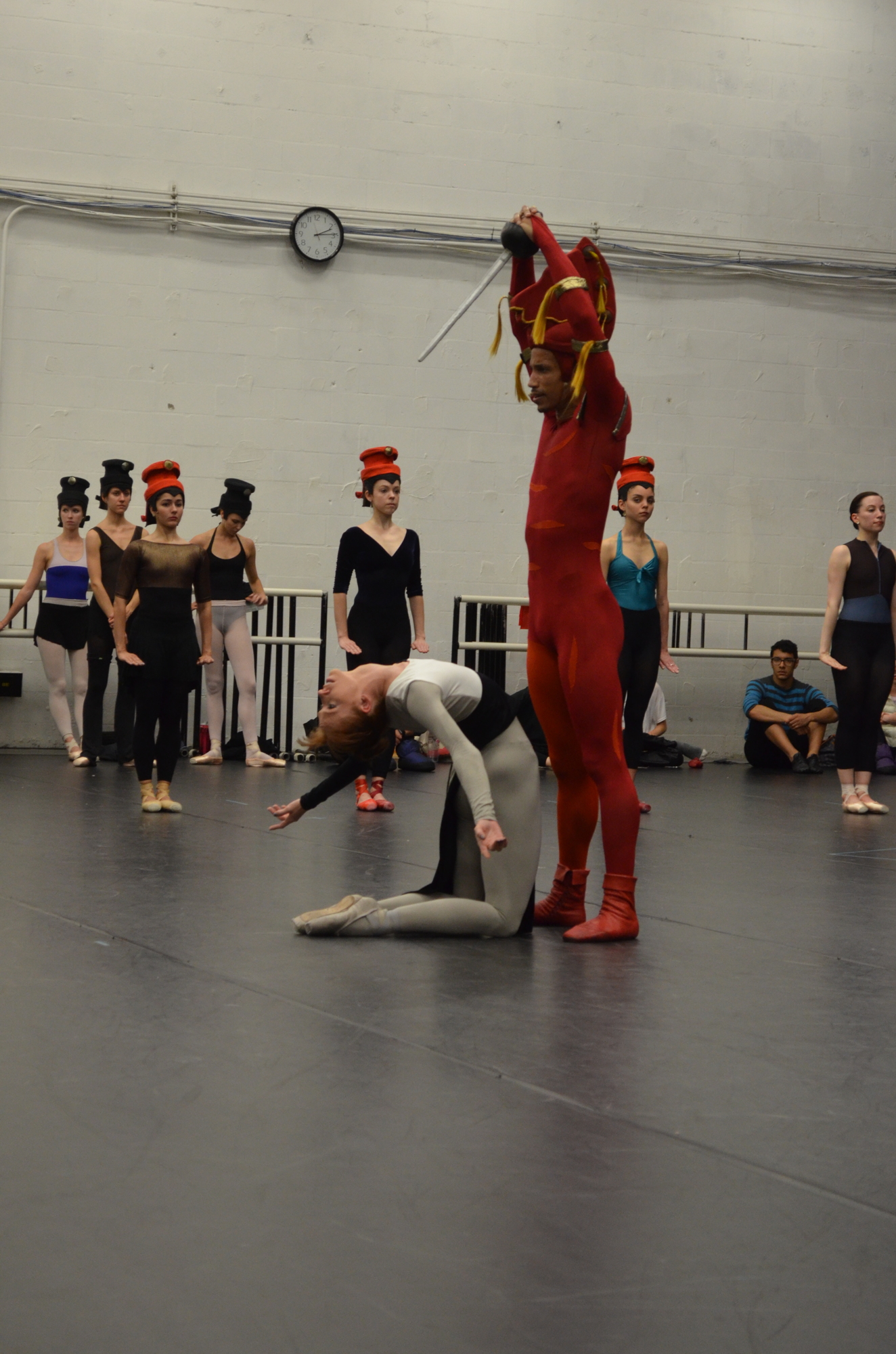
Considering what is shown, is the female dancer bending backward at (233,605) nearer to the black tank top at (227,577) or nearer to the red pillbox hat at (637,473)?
the black tank top at (227,577)

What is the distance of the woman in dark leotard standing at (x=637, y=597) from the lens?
5840mm

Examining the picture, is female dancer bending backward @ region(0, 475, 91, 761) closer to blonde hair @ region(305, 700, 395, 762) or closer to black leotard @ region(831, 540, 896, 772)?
black leotard @ region(831, 540, 896, 772)

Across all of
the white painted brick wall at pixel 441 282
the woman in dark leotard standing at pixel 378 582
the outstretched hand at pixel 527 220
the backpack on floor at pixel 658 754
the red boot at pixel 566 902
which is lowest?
the backpack on floor at pixel 658 754

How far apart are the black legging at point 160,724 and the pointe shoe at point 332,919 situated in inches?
97.4

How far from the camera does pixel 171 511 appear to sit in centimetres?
568

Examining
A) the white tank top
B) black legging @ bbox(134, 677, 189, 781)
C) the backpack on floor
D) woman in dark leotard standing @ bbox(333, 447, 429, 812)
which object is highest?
woman in dark leotard standing @ bbox(333, 447, 429, 812)

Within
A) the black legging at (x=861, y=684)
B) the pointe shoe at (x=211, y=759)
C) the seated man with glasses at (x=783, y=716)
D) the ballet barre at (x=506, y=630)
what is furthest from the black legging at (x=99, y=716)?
the seated man with glasses at (x=783, y=716)

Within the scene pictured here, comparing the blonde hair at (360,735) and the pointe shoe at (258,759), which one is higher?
the blonde hair at (360,735)

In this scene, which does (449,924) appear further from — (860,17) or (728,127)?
(860,17)

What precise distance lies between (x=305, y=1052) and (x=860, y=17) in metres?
9.64

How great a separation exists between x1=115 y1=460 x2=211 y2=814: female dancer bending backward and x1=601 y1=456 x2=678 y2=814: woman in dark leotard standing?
174 centimetres

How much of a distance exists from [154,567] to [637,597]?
80.0 inches

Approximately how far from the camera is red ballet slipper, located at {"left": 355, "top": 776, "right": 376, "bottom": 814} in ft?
19.7

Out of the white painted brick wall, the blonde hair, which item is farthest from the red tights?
the white painted brick wall
